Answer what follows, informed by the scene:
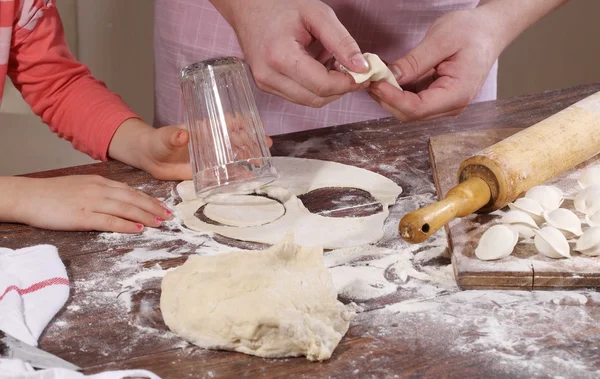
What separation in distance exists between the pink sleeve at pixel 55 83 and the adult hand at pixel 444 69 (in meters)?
0.49

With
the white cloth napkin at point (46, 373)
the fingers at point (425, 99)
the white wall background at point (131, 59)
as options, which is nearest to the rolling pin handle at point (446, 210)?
the fingers at point (425, 99)

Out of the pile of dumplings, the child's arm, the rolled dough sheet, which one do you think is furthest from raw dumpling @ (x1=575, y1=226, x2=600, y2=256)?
the child's arm

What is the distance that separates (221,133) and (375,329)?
1.56 ft

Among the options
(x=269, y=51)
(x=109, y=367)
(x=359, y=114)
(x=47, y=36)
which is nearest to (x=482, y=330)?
(x=109, y=367)

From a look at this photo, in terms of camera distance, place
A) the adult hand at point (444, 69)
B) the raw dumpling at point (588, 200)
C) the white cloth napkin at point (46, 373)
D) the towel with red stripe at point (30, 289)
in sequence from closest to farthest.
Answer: the white cloth napkin at point (46, 373), the towel with red stripe at point (30, 289), the raw dumpling at point (588, 200), the adult hand at point (444, 69)

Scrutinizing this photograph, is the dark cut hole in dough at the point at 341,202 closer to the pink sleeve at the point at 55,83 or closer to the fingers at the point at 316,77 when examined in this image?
the fingers at the point at 316,77

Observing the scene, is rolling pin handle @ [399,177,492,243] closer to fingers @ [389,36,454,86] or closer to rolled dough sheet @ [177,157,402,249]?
rolled dough sheet @ [177,157,402,249]

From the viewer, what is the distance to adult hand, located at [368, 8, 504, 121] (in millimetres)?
1309

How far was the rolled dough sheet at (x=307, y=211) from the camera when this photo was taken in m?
1.12

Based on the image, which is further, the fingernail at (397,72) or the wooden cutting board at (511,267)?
the fingernail at (397,72)

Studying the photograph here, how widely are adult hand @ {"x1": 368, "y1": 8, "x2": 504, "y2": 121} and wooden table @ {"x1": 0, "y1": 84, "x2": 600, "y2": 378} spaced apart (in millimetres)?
238

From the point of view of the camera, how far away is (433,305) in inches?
37.0

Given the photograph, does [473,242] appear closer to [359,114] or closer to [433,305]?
[433,305]

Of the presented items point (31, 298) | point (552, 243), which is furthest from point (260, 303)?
point (552, 243)
